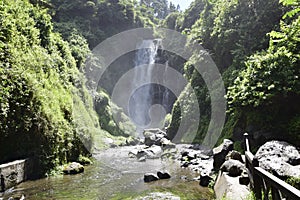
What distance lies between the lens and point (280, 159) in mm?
5742

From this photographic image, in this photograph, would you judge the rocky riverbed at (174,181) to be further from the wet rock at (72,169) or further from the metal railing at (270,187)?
the metal railing at (270,187)

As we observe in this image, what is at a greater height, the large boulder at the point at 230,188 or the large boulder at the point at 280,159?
the large boulder at the point at 280,159

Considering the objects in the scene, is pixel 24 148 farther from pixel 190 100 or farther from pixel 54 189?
pixel 190 100

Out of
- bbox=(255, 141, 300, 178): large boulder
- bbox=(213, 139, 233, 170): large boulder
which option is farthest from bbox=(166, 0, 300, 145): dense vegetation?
bbox=(255, 141, 300, 178): large boulder

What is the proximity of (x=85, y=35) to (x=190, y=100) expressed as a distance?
20232 mm

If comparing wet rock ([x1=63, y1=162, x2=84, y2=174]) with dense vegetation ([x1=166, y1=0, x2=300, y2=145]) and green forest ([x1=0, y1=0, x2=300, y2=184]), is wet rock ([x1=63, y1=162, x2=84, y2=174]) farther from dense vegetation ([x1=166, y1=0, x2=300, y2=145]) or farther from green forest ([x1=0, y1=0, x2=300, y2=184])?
dense vegetation ([x1=166, y1=0, x2=300, y2=145])

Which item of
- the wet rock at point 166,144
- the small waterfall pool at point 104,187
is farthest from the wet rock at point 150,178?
the wet rock at point 166,144

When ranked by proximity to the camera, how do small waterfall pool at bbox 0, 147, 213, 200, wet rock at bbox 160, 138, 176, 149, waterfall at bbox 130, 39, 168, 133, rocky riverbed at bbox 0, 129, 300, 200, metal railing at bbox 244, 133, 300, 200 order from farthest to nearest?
waterfall at bbox 130, 39, 168, 133
wet rock at bbox 160, 138, 176, 149
small waterfall pool at bbox 0, 147, 213, 200
rocky riverbed at bbox 0, 129, 300, 200
metal railing at bbox 244, 133, 300, 200

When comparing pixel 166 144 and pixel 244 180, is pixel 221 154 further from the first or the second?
pixel 166 144

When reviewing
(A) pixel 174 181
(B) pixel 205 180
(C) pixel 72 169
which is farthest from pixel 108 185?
(B) pixel 205 180

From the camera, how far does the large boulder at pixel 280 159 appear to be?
518 cm

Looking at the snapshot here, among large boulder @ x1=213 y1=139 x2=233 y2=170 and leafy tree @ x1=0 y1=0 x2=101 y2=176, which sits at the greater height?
leafy tree @ x1=0 y1=0 x2=101 y2=176

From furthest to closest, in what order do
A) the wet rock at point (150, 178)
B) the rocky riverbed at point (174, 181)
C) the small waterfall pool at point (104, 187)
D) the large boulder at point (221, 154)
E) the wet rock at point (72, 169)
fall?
the wet rock at point (72, 169) → the wet rock at point (150, 178) → the large boulder at point (221, 154) → the small waterfall pool at point (104, 187) → the rocky riverbed at point (174, 181)

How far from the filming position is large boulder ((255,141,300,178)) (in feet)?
17.0
